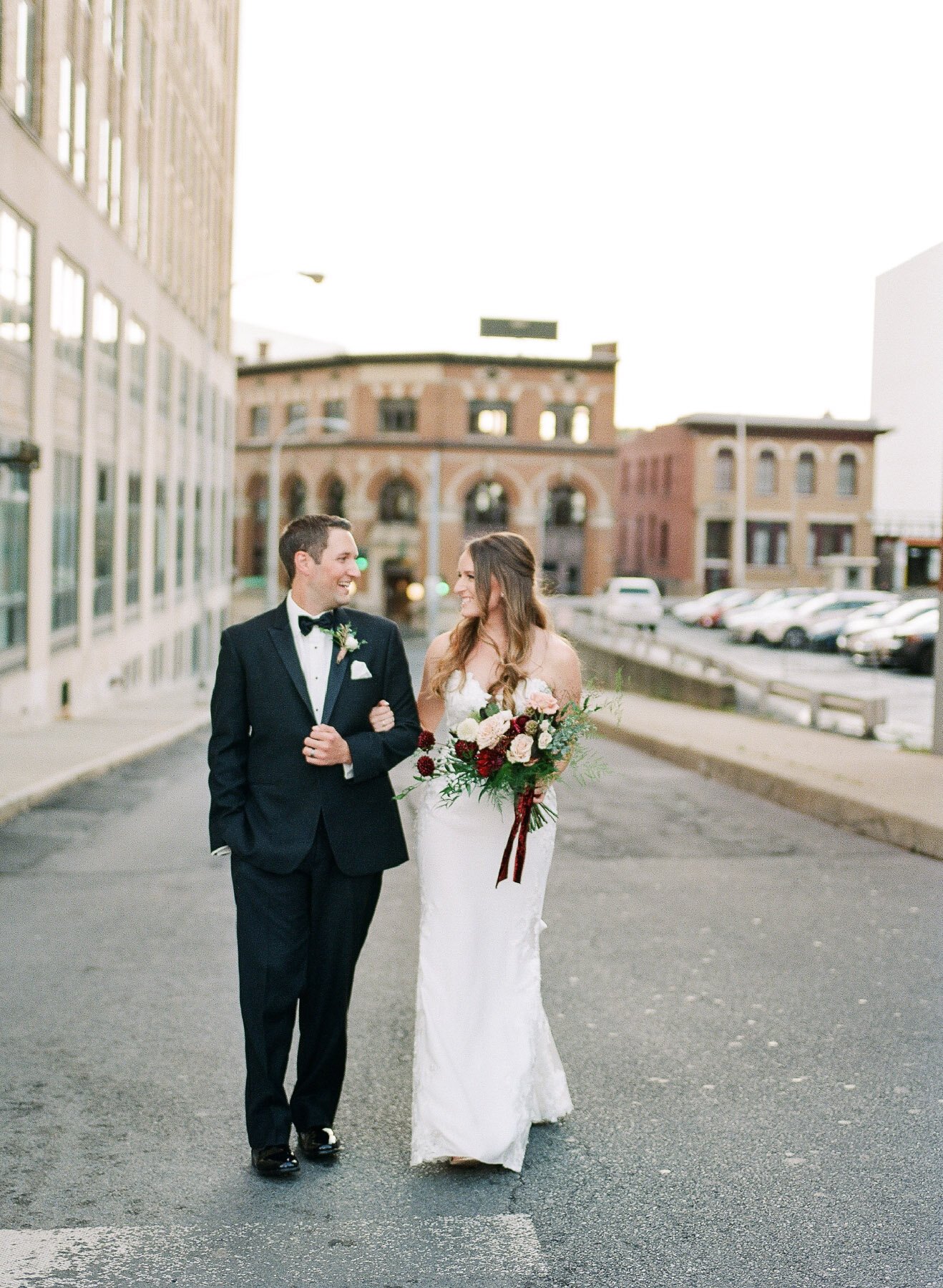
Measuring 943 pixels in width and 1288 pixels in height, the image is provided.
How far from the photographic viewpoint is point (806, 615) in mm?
42312

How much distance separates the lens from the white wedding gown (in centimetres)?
442

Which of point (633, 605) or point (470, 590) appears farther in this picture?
point (633, 605)

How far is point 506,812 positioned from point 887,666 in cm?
2862

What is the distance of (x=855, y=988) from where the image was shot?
6750mm

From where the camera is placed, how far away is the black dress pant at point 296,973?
444 centimetres

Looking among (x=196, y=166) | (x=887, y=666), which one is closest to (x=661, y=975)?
(x=887, y=666)

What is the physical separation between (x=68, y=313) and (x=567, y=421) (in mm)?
48772

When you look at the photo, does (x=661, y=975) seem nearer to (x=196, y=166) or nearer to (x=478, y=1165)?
(x=478, y=1165)

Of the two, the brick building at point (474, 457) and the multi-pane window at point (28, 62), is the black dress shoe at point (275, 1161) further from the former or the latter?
the brick building at point (474, 457)

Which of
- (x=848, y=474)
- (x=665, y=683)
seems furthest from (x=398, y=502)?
(x=665, y=683)

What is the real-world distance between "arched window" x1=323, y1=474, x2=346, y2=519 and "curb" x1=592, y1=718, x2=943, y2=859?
188 feet

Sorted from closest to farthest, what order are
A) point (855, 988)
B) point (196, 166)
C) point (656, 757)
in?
point (855, 988)
point (656, 757)
point (196, 166)

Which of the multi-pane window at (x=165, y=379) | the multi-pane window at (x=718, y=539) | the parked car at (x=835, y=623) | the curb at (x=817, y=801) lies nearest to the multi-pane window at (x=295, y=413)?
the multi-pane window at (x=718, y=539)

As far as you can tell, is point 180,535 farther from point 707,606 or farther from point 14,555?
point 707,606
